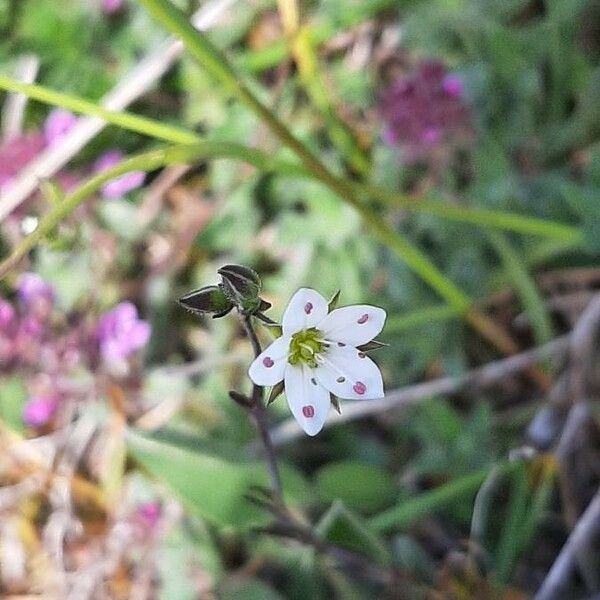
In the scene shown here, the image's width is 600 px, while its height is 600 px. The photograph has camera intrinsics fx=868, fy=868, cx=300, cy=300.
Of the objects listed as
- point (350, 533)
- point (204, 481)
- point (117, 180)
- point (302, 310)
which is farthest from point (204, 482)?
point (117, 180)

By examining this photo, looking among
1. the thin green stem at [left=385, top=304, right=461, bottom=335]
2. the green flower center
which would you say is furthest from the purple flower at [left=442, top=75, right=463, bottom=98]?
the green flower center

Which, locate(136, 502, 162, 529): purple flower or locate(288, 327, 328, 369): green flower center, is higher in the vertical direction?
locate(288, 327, 328, 369): green flower center

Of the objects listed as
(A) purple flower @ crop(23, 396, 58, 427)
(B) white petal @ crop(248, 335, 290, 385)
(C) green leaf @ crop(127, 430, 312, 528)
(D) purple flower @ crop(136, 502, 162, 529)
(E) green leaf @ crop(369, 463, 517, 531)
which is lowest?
(E) green leaf @ crop(369, 463, 517, 531)

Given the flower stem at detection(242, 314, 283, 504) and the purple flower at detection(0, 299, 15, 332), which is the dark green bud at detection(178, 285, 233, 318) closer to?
the flower stem at detection(242, 314, 283, 504)

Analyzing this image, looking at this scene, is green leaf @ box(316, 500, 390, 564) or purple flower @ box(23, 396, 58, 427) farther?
purple flower @ box(23, 396, 58, 427)

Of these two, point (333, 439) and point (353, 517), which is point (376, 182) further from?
point (353, 517)

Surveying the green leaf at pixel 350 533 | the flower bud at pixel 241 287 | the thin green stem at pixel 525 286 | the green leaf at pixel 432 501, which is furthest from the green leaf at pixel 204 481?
the thin green stem at pixel 525 286
